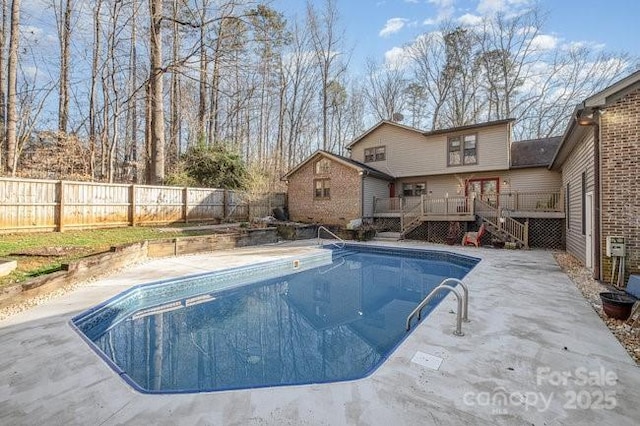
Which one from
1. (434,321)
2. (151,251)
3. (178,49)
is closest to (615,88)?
(434,321)

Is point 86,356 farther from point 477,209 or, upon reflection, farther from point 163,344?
point 477,209

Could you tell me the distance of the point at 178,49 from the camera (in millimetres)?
17562

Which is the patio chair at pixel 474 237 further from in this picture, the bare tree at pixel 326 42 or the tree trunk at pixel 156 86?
the bare tree at pixel 326 42

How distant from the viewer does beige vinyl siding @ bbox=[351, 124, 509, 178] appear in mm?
15828

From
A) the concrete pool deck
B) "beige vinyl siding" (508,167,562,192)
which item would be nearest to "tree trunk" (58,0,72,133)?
the concrete pool deck

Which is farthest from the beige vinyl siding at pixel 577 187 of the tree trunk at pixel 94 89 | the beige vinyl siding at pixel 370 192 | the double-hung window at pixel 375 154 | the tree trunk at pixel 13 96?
the tree trunk at pixel 94 89

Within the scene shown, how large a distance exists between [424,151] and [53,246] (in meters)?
16.9

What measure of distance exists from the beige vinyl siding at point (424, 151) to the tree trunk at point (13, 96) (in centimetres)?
1710

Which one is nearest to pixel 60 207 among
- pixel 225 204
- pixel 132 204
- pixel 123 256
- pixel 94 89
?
pixel 132 204

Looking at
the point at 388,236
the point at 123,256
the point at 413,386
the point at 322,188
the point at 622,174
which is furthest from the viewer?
the point at 322,188

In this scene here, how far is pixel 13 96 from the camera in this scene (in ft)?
43.5

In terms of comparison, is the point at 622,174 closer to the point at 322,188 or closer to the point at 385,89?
the point at 322,188

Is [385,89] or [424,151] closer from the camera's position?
[424,151]

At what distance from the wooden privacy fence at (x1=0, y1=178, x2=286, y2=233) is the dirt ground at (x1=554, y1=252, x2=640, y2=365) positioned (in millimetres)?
14577
